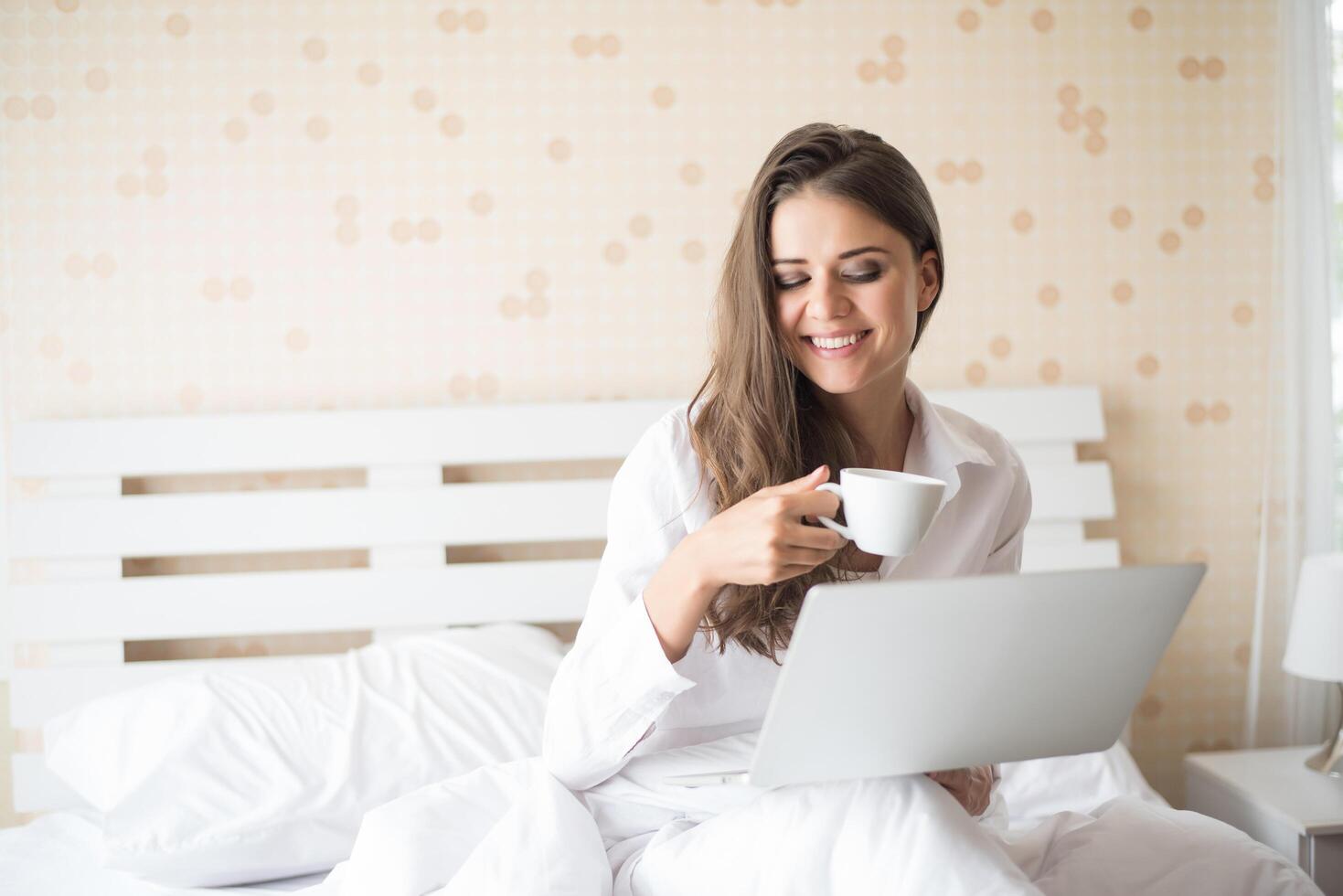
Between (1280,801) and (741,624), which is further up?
(741,624)

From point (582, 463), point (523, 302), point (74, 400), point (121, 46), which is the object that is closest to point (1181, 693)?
point (582, 463)

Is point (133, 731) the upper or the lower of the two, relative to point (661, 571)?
lower

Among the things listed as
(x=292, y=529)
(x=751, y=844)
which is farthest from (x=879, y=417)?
(x=292, y=529)

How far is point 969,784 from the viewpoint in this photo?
1.15 metres

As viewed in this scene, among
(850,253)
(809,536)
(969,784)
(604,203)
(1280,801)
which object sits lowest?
(1280,801)

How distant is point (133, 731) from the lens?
1.64 m

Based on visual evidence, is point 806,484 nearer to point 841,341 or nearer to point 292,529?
point 841,341

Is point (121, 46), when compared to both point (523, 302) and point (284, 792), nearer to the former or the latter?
point (523, 302)

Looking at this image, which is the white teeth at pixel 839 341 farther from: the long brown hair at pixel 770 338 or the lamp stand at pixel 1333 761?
the lamp stand at pixel 1333 761

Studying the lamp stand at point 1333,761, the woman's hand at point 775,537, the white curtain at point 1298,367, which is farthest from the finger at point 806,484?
the white curtain at point 1298,367

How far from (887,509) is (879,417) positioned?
48 cm

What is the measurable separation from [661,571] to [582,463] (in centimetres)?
121

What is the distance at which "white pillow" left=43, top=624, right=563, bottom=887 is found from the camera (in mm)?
1531

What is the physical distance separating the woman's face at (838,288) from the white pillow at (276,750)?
87 centimetres
